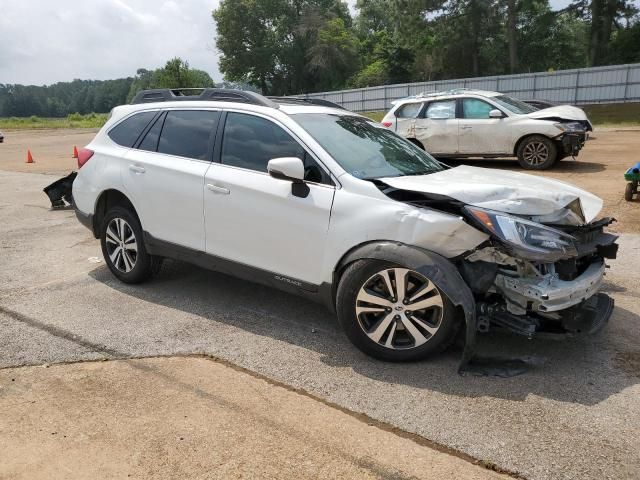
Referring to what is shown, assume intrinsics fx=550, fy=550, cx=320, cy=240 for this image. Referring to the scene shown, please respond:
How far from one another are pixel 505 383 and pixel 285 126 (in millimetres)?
2370

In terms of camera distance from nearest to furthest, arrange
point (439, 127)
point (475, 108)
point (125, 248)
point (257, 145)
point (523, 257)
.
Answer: point (523, 257) → point (257, 145) → point (125, 248) → point (475, 108) → point (439, 127)

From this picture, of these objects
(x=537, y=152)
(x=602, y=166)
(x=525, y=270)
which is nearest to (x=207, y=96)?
(x=525, y=270)

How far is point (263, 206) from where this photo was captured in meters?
4.08

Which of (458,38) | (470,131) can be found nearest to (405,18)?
(458,38)

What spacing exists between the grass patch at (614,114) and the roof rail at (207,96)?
73.8 feet

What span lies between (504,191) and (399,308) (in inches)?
40.5

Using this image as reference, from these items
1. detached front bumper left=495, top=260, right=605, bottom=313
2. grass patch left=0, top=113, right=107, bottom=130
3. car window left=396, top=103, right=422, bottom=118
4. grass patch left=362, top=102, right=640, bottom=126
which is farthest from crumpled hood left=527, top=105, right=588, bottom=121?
grass patch left=0, top=113, right=107, bottom=130

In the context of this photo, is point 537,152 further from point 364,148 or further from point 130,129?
point 130,129

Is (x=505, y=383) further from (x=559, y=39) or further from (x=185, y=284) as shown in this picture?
(x=559, y=39)

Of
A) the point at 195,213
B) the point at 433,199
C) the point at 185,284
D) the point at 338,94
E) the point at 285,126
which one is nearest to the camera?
the point at 433,199

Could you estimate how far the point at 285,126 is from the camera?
417 centimetres

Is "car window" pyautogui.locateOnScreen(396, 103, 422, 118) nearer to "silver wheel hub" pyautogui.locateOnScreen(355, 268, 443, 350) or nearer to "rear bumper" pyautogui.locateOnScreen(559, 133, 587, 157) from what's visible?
"rear bumper" pyautogui.locateOnScreen(559, 133, 587, 157)

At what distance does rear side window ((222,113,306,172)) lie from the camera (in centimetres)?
415

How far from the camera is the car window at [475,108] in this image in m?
12.0
